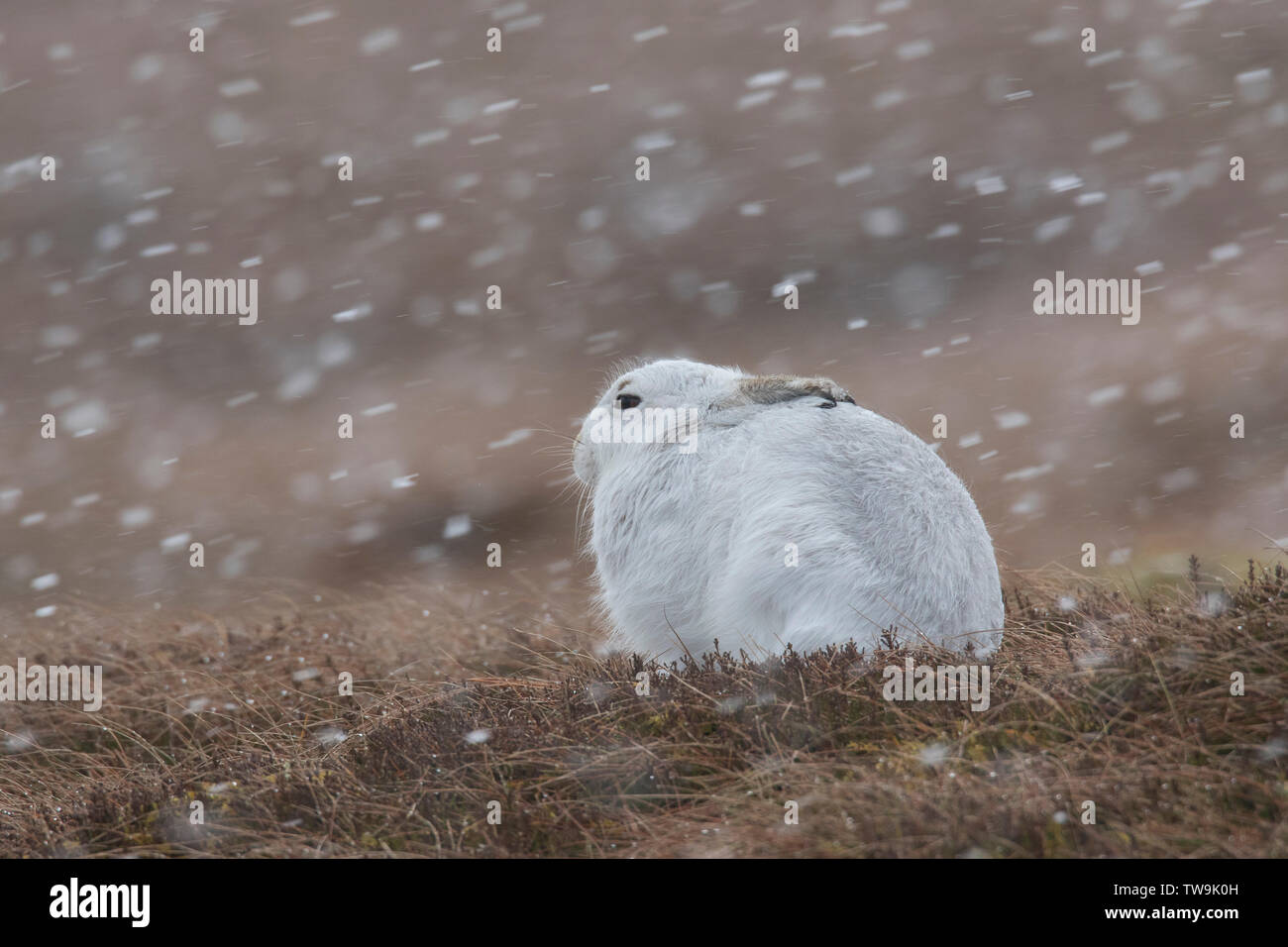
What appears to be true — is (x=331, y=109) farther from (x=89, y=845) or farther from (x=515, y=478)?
(x=89, y=845)

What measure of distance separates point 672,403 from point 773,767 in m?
2.52

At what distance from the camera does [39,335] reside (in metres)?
20.1

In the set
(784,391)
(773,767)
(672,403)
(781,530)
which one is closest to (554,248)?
(672,403)

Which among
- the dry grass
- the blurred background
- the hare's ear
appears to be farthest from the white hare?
the blurred background

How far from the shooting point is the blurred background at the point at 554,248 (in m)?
16.9

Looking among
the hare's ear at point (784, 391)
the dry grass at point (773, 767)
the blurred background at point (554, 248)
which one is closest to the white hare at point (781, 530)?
the hare's ear at point (784, 391)

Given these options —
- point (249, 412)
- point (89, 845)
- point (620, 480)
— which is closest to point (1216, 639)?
point (620, 480)

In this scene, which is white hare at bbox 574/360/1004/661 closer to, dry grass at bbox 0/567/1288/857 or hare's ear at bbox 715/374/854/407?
hare's ear at bbox 715/374/854/407

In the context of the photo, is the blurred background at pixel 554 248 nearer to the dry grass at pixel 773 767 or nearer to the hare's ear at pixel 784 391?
the hare's ear at pixel 784 391

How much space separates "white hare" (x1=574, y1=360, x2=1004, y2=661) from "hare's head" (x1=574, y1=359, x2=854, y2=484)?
0.01 m

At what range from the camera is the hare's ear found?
523cm

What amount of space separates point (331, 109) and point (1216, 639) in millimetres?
21218

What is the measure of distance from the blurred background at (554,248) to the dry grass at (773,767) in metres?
11.0
